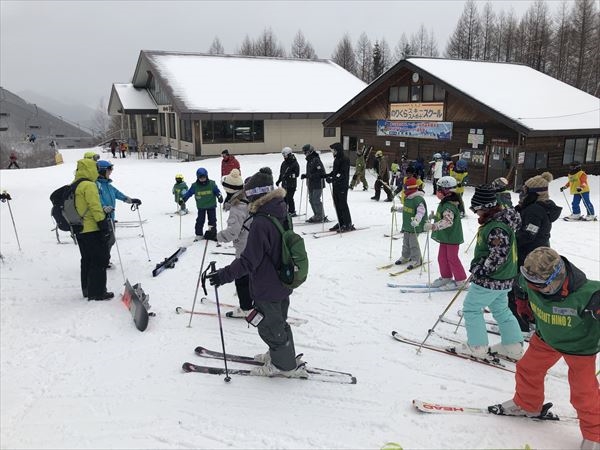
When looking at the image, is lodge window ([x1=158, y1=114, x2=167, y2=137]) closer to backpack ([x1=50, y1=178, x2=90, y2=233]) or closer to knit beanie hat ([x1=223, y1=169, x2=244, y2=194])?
backpack ([x1=50, y1=178, x2=90, y2=233])

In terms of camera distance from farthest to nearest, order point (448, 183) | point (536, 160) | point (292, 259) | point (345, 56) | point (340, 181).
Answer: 1. point (345, 56)
2. point (536, 160)
3. point (340, 181)
4. point (448, 183)
5. point (292, 259)

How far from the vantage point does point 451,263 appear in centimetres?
665

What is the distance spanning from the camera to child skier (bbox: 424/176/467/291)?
6.04m

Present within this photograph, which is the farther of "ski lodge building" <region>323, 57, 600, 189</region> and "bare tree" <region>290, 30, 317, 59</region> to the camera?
"bare tree" <region>290, 30, 317, 59</region>

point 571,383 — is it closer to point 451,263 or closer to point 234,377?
point 234,377

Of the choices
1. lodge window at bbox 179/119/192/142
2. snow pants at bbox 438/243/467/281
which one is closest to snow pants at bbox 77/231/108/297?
snow pants at bbox 438/243/467/281

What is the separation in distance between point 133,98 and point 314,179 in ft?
90.4

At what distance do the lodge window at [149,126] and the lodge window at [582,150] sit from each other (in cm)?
2802

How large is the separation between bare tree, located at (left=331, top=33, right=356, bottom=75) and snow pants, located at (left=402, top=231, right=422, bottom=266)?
211 feet

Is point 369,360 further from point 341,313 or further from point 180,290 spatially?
point 180,290

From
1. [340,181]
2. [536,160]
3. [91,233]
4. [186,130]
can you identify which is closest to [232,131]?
[186,130]

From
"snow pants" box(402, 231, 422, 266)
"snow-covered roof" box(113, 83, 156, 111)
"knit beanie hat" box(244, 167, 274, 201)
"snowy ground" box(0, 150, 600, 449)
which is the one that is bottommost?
"snowy ground" box(0, 150, 600, 449)

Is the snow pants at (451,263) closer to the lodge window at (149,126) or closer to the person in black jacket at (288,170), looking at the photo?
the person in black jacket at (288,170)

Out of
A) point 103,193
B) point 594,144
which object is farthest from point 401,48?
point 103,193
